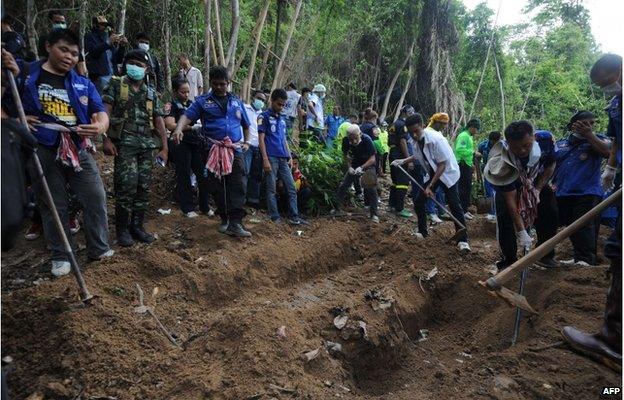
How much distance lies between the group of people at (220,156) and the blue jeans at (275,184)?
16mm

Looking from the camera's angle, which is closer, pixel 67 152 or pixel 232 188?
pixel 67 152

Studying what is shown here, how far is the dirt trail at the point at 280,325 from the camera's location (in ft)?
8.86

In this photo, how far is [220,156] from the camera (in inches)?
198

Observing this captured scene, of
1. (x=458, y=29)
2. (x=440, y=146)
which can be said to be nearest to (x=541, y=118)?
(x=458, y=29)

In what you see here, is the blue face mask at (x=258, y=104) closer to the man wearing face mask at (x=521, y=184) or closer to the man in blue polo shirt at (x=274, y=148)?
the man in blue polo shirt at (x=274, y=148)

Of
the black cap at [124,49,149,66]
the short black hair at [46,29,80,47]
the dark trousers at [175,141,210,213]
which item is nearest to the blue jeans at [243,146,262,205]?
the dark trousers at [175,141,210,213]

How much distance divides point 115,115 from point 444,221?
597 cm

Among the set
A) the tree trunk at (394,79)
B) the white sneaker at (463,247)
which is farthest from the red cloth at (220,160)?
the tree trunk at (394,79)

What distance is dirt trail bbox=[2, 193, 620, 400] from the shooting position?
2701 mm

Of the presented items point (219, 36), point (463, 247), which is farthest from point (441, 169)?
point (219, 36)

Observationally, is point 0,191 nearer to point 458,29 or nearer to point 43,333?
point 43,333

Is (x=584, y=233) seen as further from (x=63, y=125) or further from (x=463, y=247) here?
(x=63, y=125)

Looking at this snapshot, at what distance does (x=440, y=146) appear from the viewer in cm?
573

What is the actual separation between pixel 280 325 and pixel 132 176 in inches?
90.6
